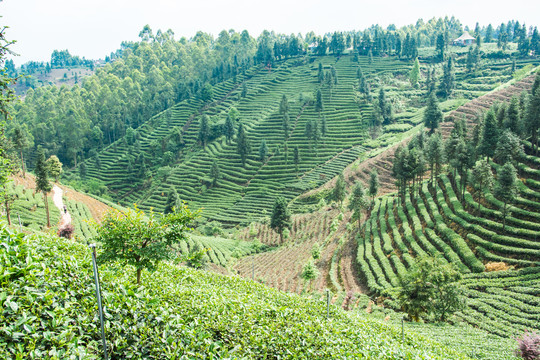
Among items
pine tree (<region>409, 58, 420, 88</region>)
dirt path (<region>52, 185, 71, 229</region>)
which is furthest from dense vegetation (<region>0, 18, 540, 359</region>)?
dirt path (<region>52, 185, 71, 229</region>)

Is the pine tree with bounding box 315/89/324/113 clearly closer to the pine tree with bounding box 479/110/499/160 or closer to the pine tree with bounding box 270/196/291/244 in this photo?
the pine tree with bounding box 270/196/291/244

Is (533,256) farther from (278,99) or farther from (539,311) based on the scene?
(278,99)

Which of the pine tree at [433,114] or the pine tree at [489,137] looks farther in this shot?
the pine tree at [433,114]

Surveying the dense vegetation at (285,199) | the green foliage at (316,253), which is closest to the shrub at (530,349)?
the dense vegetation at (285,199)

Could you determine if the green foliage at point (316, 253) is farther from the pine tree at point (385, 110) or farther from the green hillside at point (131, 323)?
the pine tree at point (385, 110)

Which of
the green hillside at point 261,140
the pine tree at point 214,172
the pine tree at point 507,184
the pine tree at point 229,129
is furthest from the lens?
the pine tree at point 229,129

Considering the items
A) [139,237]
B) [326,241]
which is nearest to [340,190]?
[326,241]

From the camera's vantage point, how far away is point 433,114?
6988cm

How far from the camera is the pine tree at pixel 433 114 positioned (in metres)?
69.2

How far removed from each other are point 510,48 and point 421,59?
101 feet

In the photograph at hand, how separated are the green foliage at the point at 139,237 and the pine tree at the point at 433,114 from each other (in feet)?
229

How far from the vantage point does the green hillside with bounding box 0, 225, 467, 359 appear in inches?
217

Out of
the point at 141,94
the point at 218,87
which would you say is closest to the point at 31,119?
the point at 141,94

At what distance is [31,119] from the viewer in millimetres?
111625
